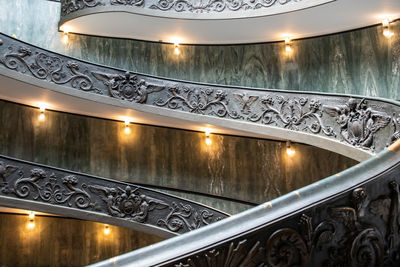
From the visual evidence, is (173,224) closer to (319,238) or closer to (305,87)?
(305,87)

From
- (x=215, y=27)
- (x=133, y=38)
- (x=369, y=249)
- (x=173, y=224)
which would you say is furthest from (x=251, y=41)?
(x=369, y=249)

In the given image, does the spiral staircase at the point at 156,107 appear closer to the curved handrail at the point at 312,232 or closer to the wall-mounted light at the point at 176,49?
the wall-mounted light at the point at 176,49

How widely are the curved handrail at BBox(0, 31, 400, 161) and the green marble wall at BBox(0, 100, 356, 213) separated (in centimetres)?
245

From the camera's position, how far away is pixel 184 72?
53.0 feet

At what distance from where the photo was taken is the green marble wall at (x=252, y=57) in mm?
13797

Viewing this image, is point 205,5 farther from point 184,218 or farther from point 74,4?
point 184,218

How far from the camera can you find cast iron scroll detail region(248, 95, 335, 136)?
36.7 ft

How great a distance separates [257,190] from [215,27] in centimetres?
533

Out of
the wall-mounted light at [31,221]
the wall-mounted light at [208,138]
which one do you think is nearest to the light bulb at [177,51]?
the wall-mounted light at [208,138]

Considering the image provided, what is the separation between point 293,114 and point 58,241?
7555mm

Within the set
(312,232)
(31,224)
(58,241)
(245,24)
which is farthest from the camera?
(245,24)

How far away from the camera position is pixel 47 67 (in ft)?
40.5

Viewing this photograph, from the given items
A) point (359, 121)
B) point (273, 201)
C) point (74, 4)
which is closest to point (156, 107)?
point (74, 4)

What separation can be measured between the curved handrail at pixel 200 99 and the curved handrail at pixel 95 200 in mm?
2280
